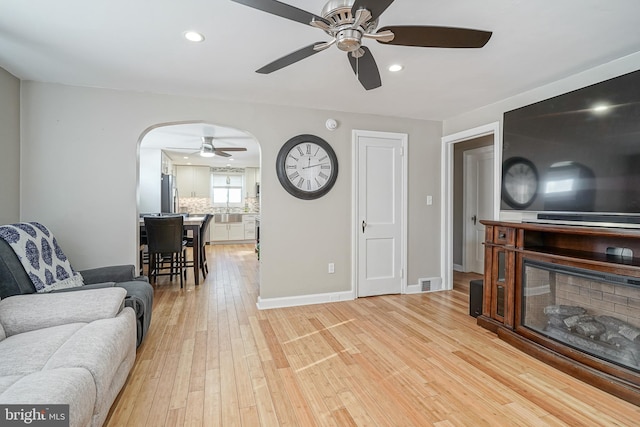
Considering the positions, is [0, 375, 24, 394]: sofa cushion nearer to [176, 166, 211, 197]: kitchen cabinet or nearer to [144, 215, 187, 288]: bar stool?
[144, 215, 187, 288]: bar stool

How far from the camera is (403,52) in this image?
236cm

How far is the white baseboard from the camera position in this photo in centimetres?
361

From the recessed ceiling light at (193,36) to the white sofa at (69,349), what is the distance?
6.04ft

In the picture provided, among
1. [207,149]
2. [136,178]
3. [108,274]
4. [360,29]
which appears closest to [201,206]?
[207,149]

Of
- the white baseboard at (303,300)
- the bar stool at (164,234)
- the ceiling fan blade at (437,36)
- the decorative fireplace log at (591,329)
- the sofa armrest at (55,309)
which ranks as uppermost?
the ceiling fan blade at (437,36)

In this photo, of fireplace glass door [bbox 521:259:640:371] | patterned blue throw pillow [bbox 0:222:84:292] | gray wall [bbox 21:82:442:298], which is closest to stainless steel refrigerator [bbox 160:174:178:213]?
gray wall [bbox 21:82:442:298]

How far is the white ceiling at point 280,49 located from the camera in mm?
1839

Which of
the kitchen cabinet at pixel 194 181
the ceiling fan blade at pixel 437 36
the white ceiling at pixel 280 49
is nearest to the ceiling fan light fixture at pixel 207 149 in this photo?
the white ceiling at pixel 280 49


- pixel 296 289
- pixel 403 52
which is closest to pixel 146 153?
pixel 296 289

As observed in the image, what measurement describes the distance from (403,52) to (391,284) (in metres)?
2.87

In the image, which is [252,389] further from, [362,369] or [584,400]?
[584,400]

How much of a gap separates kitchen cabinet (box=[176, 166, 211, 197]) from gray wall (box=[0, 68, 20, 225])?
6.37 metres

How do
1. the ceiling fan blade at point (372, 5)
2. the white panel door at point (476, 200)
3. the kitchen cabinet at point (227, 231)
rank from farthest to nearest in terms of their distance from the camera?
the kitchen cabinet at point (227, 231)
the white panel door at point (476, 200)
the ceiling fan blade at point (372, 5)

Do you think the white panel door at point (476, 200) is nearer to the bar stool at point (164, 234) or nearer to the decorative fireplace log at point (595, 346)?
the decorative fireplace log at point (595, 346)
